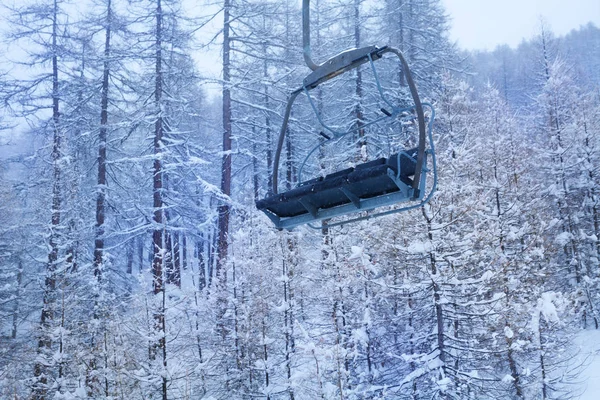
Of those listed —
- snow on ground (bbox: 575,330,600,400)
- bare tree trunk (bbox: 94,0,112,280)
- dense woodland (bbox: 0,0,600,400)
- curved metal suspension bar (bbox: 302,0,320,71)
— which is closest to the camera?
curved metal suspension bar (bbox: 302,0,320,71)

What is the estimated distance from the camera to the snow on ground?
13336 mm

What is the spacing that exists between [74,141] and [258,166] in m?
12.4

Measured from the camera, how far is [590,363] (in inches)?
580

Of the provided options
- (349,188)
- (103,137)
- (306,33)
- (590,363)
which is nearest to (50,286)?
(103,137)

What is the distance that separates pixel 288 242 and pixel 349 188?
13.4 meters

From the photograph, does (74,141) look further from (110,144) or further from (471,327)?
(471,327)

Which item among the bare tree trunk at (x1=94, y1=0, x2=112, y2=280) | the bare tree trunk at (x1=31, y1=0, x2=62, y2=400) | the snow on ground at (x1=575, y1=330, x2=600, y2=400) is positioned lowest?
the snow on ground at (x1=575, y1=330, x2=600, y2=400)

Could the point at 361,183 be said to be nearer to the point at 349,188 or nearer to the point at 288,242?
the point at 349,188

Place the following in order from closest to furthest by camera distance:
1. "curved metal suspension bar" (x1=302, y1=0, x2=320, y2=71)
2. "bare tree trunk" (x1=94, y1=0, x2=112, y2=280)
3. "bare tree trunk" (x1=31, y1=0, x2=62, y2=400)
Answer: "curved metal suspension bar" (x1=302, y1=0, x2=320, y2=71), "bare tree trunk" (x1=31, y1=0, x2=62, y2=400), "bare tree trunk" (x1=94, y1=0, x2=112, y2=280)

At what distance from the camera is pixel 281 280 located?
1581 centimetres

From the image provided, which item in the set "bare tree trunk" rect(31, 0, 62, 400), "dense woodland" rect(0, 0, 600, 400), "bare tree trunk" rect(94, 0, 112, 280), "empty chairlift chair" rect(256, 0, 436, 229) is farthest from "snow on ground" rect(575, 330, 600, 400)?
"bare tree trunk" rect(94, 0, 112, 280)

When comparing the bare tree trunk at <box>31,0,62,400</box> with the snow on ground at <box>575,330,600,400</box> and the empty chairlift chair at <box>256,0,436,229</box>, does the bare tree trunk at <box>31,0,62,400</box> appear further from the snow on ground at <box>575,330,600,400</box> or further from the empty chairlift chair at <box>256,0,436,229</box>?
the snow on ground at <box>575,330,600,400</box>

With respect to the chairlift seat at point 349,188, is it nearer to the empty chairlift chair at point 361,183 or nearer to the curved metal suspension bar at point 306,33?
the empty chairlift chair at point 361,183

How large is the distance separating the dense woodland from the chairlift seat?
23.7 ft
